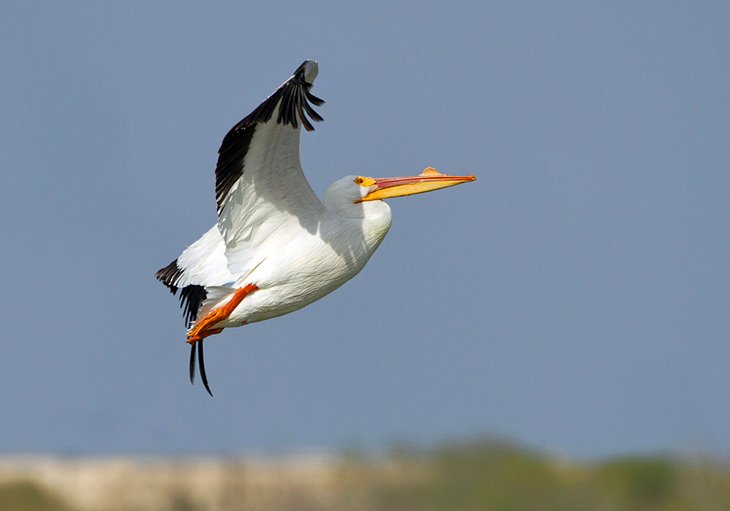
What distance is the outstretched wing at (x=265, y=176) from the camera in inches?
301

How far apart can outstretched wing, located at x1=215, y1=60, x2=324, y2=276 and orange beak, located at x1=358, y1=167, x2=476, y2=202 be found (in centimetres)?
46

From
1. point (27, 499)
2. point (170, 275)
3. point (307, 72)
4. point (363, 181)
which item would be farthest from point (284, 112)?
point (27, 499)

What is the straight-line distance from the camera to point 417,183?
8750mm

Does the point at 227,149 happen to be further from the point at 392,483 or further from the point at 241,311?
the point at 392,483

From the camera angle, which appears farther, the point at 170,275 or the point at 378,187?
the point at 170,275

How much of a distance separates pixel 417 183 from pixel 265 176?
3.37ft

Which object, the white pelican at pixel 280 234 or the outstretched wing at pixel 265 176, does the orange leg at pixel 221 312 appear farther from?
the outstretched wing at pixel 265 176

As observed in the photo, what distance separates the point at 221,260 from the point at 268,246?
51 cm

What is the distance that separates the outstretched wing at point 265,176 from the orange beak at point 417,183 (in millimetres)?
457

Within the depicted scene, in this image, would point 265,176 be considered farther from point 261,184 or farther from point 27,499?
point 27,499

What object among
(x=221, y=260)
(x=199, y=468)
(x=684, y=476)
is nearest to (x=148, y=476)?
(x=199, y=468)

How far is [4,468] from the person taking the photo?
18188mm

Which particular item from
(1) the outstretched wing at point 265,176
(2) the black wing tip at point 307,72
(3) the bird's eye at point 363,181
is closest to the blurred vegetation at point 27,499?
(1) the outstretched wing at point 265,176

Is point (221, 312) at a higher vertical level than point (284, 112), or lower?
lower
